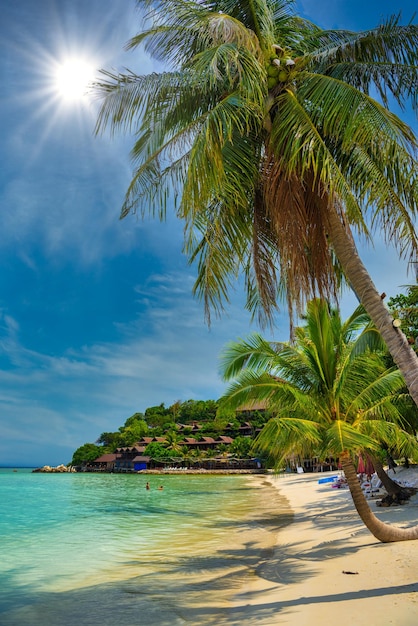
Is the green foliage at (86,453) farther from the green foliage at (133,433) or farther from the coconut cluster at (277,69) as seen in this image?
the coconut cluster at (277,69)

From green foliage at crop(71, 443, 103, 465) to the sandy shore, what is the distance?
79909 mm

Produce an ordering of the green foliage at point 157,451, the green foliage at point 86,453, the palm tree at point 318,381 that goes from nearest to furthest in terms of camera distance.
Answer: the palm tree at point 318,381 < the green foliage at point 157,451 < the green foliage at point 86,453

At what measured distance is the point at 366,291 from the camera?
529 centimetres

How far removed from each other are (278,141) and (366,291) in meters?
2.04

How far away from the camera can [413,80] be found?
5555 millimetres

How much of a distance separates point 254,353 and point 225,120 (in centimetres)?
450

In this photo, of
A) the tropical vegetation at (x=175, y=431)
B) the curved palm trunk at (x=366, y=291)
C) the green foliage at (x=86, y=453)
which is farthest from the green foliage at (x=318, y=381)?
the green foliage at (x=86, y=453)

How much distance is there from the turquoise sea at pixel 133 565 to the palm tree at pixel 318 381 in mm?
2534

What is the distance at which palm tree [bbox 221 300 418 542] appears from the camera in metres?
7.89

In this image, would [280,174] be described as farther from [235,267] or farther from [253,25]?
[253,25]

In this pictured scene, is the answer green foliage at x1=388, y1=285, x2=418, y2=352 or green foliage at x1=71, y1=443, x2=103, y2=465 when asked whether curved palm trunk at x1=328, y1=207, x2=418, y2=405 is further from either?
green foliage at x1=71, y1=443, x2=103, y2=465

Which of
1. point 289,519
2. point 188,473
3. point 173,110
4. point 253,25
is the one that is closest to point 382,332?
point 173,110

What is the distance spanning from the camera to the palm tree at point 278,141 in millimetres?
4840

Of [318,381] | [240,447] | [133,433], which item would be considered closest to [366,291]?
[318,381]
